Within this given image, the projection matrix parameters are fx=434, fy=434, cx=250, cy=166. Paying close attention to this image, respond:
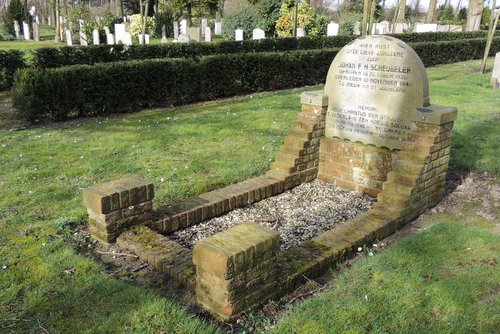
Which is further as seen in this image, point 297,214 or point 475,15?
point 475,15

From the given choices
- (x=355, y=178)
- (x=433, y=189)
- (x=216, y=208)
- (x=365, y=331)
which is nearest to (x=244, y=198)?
(x=216, y=208)

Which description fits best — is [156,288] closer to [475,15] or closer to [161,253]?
[161,253]

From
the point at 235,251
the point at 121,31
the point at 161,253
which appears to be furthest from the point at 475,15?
the point at 235,251

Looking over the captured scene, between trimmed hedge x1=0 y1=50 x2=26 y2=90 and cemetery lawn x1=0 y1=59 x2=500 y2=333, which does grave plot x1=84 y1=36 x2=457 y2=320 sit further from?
trimmed hedge x1=0 y1=50 x2=26 y2=90

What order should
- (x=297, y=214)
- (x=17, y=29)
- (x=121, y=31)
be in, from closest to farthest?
1. (x=297, y=214)
2. (x=121, y=31)
3. (x=17, y=29)

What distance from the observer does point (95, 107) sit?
384 inches

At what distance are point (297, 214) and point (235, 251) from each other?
7.09 ft

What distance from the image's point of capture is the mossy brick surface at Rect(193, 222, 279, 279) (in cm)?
269

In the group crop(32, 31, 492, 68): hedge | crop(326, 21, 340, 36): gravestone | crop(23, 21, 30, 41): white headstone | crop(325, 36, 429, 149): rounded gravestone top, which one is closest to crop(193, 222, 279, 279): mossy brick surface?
crop(325, 36, 429, 149): rounded gravestone top

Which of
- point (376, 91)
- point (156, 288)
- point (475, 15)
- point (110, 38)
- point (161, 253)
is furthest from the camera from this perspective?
point (475, 15)

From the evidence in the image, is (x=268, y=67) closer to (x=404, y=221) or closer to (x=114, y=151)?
(x=114, y=151)

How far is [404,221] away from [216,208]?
1938 mm

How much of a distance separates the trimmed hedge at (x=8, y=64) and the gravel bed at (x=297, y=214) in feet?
34.1

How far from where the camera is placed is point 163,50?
1425 cm
